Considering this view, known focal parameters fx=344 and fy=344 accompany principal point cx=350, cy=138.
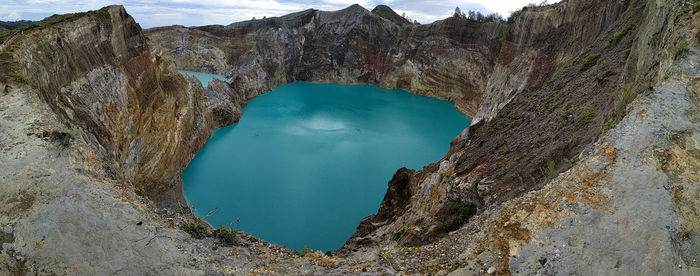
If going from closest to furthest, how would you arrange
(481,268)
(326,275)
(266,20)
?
1. (481,268)
2. (326,275)
3. (266,20)

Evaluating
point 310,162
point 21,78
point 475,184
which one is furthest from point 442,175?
point 21,78

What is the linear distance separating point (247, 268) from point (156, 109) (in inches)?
509

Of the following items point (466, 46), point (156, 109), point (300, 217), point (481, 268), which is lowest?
point (300, 217)

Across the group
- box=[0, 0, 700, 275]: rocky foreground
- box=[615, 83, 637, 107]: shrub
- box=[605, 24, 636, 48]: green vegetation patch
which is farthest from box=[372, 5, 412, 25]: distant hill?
box=[615, 83, 637, 107]: shrub

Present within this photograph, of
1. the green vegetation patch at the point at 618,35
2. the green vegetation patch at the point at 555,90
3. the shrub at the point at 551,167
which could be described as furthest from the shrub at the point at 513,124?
the shrub at the point at 551,167

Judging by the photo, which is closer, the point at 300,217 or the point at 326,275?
the point at 326,275

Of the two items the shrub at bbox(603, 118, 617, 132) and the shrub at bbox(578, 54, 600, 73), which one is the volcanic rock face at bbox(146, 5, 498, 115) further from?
the shrub at bbox(603, 118, 617, 132)

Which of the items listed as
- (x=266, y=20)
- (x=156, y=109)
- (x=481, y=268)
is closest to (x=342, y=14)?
(x=266, y=20)

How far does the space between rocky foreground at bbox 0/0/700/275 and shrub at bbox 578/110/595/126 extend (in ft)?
0.15

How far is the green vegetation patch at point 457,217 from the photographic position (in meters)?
7.50

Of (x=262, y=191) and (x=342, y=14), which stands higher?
(x=342, y=14)

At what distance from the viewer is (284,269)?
5508mm

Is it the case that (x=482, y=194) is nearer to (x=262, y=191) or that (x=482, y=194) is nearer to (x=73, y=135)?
(x=73, y=135)

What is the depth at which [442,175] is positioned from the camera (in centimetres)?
1056
